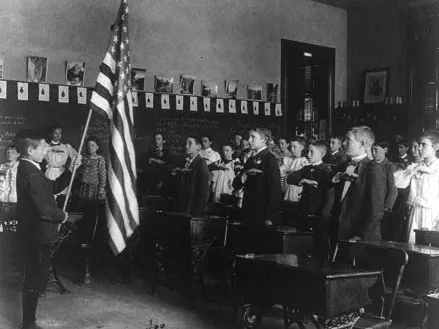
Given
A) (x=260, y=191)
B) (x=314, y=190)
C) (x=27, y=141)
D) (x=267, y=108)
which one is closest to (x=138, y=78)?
(x=267, y=108)

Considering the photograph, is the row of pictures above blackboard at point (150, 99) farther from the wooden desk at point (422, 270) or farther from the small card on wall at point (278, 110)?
the wooden desk at point (422, 270)

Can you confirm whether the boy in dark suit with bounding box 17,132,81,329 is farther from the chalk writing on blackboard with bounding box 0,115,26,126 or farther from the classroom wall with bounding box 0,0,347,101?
the classroom wall with bounding box 0,0,347,101

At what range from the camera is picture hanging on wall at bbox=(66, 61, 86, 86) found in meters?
8.98

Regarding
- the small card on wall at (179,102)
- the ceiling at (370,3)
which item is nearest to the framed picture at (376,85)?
the ceiling at (370,3)

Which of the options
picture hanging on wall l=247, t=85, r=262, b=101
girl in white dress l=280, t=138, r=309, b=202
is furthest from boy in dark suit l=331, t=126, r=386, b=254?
picture hanging on wall l=247, t=85, r=262, b=101

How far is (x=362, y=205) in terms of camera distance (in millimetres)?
4211

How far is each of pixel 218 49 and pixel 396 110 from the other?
12.3 ft

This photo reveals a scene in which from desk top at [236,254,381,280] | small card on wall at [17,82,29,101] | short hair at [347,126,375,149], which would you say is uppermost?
small card on wall at [17,82,29,101]

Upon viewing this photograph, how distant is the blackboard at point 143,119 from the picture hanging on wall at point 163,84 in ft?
0.37

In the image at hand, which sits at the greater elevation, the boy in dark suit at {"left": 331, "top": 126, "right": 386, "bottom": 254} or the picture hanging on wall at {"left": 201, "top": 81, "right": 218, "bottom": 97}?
the picture hanging on wall at {"left": 201, "top": 81, "right": 218, "bottom": 97}

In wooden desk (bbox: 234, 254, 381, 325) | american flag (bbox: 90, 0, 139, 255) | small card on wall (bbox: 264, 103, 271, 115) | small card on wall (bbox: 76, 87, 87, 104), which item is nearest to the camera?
wooden desk (bbox: 234, 254, 381, 325)

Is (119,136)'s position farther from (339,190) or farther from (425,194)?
(425,194)

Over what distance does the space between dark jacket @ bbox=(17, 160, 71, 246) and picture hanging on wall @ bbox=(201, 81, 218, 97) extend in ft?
21.9

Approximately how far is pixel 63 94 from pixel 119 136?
5.11m
